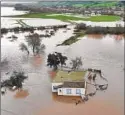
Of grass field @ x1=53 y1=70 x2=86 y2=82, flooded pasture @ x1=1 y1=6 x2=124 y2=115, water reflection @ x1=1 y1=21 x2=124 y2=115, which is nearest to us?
flooded pasture @ x1=1 y1=6 x2=124 y2=115

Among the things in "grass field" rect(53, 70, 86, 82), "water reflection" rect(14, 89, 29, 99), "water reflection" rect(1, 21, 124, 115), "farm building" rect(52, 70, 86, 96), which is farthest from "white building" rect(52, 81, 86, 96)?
"water reflection" rect(14, 89, 29, 99)

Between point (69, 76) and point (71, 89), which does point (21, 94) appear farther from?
point (69, 76)

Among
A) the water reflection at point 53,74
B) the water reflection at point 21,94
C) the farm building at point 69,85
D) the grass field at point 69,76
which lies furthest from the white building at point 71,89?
the water reflection at point 21,94

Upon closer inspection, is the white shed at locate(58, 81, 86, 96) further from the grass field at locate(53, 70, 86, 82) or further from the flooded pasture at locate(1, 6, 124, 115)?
the grass field at locate(53, 70, 86, 82)

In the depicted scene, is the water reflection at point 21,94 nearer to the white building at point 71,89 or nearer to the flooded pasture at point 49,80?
the flooded pasture at point 49,80

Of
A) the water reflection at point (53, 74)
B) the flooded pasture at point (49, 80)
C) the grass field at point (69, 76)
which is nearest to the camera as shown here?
the flooded pasture at point (49, 80)

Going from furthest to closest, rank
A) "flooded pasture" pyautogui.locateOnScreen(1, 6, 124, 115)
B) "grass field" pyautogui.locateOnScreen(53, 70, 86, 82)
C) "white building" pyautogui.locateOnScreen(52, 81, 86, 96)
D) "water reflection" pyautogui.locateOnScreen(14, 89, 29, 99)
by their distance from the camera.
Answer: "grass field" pyautogui.locateOnScreen(53, 70, 86, 82) → "water reflection" pyautogui.locateOnScreen(14, 89, 29, 99) → "white building" pyautogui.locateOnScreen(52, 81, 86, 96) → "flooded pasture" pyautogui.locateOnScreen(1, 6, 124, 115)

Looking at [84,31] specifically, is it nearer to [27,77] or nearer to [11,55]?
[11,55]
